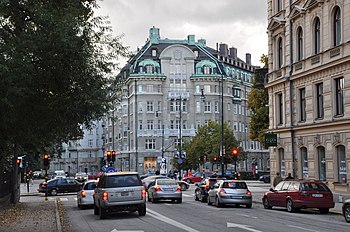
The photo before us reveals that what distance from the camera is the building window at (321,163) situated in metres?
34.8

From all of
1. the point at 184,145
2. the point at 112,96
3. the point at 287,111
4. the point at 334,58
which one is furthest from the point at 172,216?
the point at 184,145

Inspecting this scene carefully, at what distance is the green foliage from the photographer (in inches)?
641

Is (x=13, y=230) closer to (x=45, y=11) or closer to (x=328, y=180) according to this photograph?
(x=45, y=11)

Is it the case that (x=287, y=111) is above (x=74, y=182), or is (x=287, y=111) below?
above

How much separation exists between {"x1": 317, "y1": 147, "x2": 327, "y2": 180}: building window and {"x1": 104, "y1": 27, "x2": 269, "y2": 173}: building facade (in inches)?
2587

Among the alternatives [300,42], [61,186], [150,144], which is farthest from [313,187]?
[150,144]

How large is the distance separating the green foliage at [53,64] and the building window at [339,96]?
16297 millimetres

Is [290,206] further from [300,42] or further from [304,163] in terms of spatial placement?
[300,42]

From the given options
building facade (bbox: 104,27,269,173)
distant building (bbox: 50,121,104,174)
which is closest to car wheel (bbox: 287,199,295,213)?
building facade (bbox: 104,27,269,173)

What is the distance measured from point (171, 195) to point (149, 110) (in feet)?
231

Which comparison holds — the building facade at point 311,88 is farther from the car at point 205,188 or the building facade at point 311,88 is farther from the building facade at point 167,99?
the building facade at point 167,99

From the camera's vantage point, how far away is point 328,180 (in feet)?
110

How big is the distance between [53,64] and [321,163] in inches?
859

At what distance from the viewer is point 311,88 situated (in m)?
35.7
